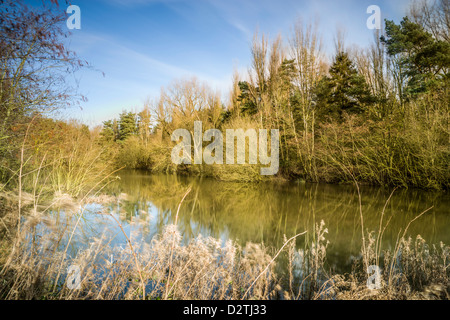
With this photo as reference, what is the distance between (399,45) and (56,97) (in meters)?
18.0

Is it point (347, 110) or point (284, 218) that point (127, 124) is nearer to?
point (347, 110)

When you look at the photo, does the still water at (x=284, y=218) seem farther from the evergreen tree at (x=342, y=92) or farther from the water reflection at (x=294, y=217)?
the evergreen tree at (x=342, y=92)

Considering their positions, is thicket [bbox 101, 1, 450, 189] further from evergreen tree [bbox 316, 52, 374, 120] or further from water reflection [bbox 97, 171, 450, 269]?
water reflection [bbox 97, 171, 450, 269]

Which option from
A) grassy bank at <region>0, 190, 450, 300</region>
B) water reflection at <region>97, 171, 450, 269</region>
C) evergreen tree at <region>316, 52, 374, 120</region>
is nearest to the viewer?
grassy bank at <region>0, 190, 450, 300</region>

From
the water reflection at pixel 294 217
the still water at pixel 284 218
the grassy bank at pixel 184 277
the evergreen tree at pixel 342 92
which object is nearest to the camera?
the grassy bank at pixel 184 277

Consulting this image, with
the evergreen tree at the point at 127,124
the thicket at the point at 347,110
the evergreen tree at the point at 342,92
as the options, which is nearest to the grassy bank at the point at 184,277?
the thicket at the point at 347,110

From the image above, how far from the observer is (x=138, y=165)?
26.7m

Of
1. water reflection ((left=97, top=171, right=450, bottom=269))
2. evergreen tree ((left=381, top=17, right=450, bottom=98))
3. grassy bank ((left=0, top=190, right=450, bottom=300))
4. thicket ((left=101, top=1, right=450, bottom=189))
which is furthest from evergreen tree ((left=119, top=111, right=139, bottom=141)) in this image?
grassy bank ((left=0, top=190, right=450, bottom=300))

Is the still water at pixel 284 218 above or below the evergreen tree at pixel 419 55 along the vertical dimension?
below

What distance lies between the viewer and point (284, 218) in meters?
6.77

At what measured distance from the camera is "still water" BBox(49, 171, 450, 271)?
4.73 meters

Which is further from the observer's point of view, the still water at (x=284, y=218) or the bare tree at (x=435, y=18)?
the bare tree at (x=435, y=18)

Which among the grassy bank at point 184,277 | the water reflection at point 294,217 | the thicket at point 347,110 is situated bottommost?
the water reflection at point 294,217

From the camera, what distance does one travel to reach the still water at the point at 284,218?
4.73 meters
